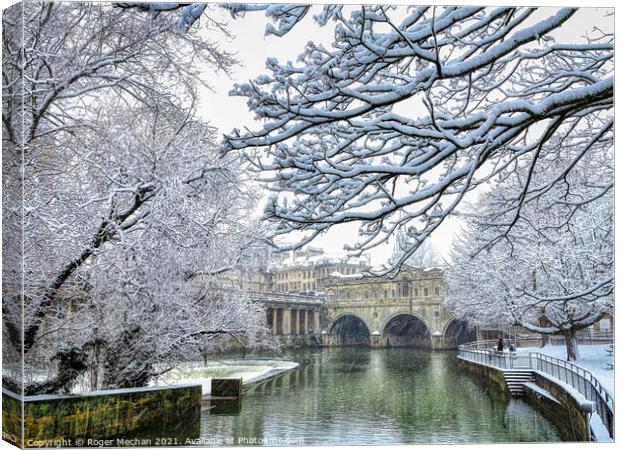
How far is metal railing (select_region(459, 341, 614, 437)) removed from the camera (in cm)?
820

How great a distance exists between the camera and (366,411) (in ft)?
34.9

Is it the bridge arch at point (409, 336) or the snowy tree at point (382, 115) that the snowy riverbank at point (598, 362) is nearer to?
the snowy tree at point (382, 115)

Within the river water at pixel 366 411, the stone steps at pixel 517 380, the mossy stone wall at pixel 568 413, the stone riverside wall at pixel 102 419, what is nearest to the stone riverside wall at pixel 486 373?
the stone steps at pixel 517 380

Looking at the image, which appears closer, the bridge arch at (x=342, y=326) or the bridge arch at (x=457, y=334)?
the bridge arch at (x=342, y=326)

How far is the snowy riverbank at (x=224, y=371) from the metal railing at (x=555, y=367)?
17.9ft

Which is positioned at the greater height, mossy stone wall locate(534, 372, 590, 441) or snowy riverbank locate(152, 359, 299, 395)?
snowy riverbank locate(152, 359, 299, 395)

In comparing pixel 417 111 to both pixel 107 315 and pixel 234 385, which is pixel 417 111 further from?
pixel 234 385

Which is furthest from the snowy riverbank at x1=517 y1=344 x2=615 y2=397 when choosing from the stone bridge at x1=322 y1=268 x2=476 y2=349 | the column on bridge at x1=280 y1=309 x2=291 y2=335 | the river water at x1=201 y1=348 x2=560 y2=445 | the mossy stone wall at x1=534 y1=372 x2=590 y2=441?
the column on bridge at x1=280 y1=309 x2=291 y2=335

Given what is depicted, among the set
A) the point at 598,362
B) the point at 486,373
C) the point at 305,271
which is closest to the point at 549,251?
the point at 598,362

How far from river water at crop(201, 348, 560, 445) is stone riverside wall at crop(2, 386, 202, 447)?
46 centimetres

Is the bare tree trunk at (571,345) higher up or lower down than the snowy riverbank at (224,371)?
higher up

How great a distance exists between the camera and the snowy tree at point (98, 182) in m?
7.77

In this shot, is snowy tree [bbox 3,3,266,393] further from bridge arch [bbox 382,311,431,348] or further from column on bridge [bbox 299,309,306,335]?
bridge arch [bbox 382,311,431,348]

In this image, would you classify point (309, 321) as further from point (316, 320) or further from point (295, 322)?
point (295, 322)
